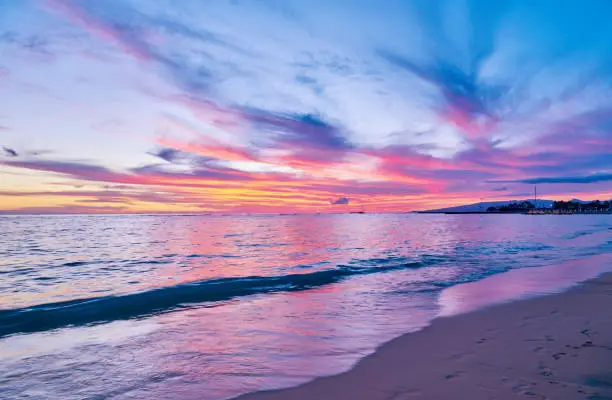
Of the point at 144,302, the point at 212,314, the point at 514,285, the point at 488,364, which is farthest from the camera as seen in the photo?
the point at 514,285

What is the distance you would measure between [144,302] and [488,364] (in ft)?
37.1

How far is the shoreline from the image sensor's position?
17.1ft

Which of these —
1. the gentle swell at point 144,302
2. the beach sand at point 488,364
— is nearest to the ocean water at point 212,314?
the gentle swell at point 144,302

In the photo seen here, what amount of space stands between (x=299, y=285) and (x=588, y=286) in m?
11.2

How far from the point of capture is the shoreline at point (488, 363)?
17.1ft

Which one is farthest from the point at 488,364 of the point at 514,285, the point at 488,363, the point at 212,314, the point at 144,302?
the point at 144,302

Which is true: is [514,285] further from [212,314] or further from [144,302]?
[144,302]

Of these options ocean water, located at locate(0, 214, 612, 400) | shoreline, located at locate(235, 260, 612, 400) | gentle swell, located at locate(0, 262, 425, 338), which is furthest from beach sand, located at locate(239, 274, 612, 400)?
gentle swell, located at locate(0, 262, 425, 338)

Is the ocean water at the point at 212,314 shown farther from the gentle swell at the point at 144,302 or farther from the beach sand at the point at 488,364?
the beach sand at the point at 488,364

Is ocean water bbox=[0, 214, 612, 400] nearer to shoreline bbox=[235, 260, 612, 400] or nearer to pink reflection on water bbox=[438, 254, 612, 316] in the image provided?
pink reflection on water bbox=[438, 254, 612, 316]

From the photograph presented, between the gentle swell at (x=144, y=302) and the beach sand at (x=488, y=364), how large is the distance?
7.82m

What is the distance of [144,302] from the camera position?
43.0 ft

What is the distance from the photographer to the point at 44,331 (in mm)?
9844

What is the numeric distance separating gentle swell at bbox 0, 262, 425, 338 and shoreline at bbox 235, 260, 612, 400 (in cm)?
775
